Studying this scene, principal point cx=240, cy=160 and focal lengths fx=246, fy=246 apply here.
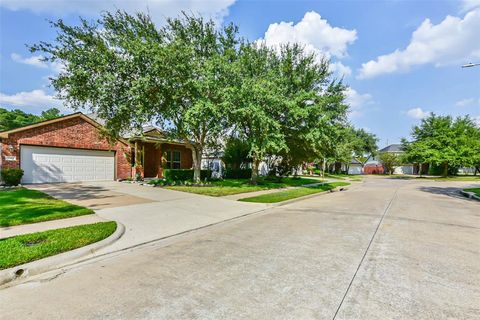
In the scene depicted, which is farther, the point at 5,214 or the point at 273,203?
the point at 273,203

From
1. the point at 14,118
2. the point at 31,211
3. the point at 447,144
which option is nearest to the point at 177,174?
the point at 31,211

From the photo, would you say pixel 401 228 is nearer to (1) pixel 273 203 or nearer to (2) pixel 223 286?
(1) pixel 273 203

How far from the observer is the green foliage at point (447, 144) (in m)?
33.1

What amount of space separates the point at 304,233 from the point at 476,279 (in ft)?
10.3

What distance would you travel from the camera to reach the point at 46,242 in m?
4.78

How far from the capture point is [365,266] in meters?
4.17

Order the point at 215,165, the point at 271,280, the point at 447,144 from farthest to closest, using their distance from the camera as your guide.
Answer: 1. the point at 447,144
2. the point at 215,165
3. the point at 271,280

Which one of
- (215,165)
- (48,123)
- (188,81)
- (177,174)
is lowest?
(177,174)

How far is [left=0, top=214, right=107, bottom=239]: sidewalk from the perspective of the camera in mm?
5445

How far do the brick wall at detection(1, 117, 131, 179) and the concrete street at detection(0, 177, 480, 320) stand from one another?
47.7 feet

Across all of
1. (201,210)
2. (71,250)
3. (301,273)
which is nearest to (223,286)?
(301,273)

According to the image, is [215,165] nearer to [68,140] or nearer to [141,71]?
[68,140]

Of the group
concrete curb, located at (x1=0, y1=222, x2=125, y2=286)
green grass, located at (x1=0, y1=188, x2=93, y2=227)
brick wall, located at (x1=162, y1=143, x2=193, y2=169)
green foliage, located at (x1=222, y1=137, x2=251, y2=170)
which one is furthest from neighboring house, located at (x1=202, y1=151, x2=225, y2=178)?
concrete curb, located at (x1=0, y1=222, x2=125, y2=286)

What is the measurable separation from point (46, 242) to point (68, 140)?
1424 cm
